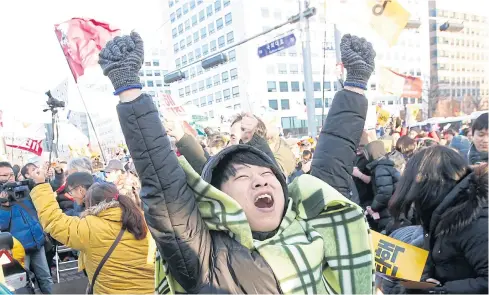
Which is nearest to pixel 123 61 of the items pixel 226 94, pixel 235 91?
pixel 235 91

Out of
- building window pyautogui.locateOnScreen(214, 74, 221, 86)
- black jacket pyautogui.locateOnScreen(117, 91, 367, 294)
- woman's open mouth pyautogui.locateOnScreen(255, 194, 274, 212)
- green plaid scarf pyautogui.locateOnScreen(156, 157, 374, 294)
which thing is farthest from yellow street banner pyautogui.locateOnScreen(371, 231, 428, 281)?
building window pyautogui.locateOnScreen(214, 74, 221, 86)

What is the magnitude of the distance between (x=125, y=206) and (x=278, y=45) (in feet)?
23.5

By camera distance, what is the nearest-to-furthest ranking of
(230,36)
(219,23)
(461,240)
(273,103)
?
(461,240), (219,23), (230,36), (273,103)

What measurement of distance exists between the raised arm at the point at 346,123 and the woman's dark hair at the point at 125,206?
1524 mm

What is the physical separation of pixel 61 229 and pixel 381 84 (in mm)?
9077

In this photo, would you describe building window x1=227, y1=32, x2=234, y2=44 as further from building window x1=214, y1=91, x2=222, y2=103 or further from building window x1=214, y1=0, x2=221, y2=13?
building window x1=214, y1=91, x2=222, y2=103

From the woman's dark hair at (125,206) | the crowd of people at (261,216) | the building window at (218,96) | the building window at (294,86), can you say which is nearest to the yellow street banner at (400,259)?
the crowd of people at (261,216)

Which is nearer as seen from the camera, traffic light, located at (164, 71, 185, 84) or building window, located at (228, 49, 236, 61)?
traffic light, located at (164, 71, 185, 84)

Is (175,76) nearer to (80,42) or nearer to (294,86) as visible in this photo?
(80,42)

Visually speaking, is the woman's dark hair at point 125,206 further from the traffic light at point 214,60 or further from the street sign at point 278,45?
the traffic light at point 214,60

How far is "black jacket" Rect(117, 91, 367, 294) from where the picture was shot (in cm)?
122

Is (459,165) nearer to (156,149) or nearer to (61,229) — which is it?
(156,149)

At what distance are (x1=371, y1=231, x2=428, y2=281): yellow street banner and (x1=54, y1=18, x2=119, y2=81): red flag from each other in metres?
7.09

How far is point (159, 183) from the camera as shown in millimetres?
1225
